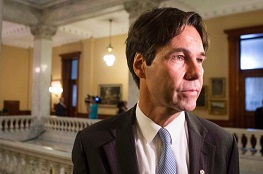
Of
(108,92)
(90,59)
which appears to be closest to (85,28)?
(90,59)

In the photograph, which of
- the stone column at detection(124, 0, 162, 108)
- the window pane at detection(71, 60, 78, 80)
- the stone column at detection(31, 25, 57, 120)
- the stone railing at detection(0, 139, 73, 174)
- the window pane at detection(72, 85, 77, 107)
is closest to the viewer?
the stone railing at detection(0, 139, 73, 174)

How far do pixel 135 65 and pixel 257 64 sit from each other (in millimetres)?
9102

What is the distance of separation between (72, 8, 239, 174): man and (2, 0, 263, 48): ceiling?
6.94m

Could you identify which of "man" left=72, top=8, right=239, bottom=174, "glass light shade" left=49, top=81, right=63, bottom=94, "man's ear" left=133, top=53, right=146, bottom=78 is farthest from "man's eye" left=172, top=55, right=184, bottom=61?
"glass light shade" left=49, top=81, right=63, bottom=94

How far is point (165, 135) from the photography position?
1079 millimetres

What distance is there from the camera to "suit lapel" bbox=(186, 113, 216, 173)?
41.4 inches

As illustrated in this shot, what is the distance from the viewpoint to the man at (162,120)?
38.7 inches

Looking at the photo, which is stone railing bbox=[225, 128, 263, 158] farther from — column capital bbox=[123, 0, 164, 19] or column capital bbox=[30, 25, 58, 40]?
column capital bbox=[30, 25, 58, 40]

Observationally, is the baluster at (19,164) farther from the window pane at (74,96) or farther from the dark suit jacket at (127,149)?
the window pane at (74,96)

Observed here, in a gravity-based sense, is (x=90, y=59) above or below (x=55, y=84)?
above

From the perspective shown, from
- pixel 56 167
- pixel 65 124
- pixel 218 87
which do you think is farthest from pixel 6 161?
pixel 218 87

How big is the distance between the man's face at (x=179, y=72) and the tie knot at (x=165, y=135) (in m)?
0.13

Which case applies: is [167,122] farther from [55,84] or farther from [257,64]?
[55,84]

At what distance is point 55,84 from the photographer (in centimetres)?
1558
